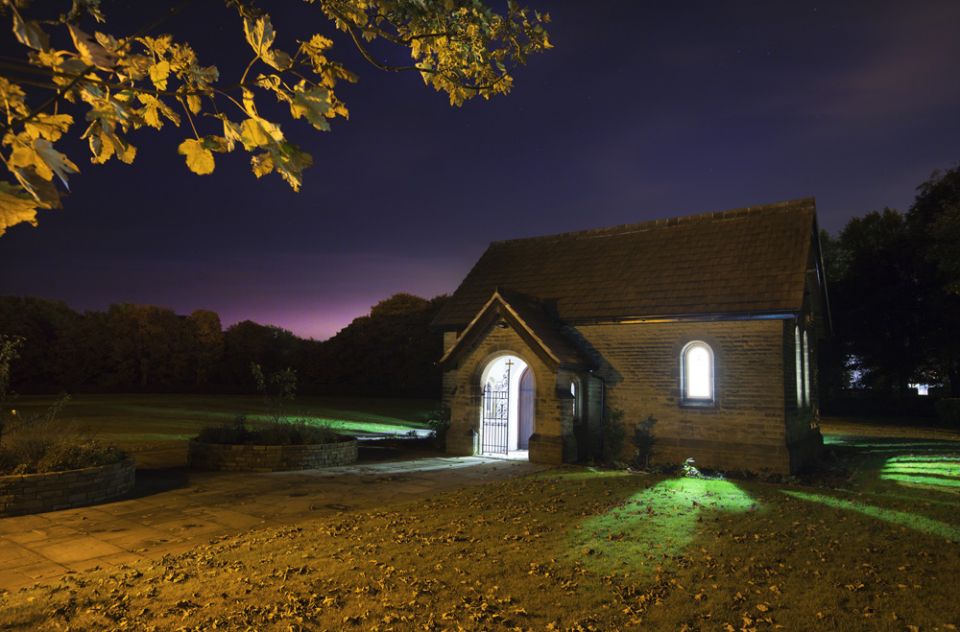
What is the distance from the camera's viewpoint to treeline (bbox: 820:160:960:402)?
39.6 meters

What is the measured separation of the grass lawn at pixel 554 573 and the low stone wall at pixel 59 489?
162 inches

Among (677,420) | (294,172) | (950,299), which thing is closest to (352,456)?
(677,420)

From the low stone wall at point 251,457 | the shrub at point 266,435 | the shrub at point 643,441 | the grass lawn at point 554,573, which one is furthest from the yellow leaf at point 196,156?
the shrub at point 643,441

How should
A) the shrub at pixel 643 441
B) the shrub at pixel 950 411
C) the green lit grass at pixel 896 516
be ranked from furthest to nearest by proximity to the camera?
the shrub at pixel 950 411, the shrub at pixel 643 441, the green lit grass at pixel 896 516

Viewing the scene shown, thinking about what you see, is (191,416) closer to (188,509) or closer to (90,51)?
(188,509)

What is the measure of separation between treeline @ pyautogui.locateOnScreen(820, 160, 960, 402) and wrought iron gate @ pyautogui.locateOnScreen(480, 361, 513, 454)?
31.5 m

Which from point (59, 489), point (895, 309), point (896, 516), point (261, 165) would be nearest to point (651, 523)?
point (896, 516)

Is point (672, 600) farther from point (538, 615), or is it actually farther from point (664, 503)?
point (664, 503)

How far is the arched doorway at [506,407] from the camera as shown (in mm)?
20359

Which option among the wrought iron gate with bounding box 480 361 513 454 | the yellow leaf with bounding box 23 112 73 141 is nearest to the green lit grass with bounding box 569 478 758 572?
the yellow leaf with bounding box 23 112 73 141

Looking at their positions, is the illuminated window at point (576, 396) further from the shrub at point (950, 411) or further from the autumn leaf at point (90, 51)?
the shrub at point (950, 411)

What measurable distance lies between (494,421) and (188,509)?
11348 millimetres

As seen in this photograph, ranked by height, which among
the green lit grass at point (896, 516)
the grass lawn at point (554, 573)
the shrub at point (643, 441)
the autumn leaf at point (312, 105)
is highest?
the autumn leaf at point (312, 105)

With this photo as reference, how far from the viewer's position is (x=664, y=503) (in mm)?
11461
